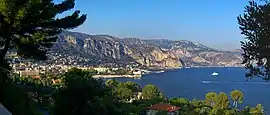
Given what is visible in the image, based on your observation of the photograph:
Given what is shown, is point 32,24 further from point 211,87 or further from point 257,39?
point 211,87

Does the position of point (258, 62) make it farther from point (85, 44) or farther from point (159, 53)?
point (159, 53)

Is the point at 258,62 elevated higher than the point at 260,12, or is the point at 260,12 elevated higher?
the point at 260,12

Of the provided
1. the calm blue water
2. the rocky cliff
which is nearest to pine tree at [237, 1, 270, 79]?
the calm blue water

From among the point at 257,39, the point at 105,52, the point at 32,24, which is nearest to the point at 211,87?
the point at 32,24

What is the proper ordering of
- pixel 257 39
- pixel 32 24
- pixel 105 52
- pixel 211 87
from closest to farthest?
pixel 257 39
pixel 32 24
pixel 211 87
pixel 105 52

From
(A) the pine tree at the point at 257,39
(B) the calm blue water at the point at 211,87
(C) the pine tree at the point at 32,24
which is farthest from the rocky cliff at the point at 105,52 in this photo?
(A) the pine tree at the point at 257,39

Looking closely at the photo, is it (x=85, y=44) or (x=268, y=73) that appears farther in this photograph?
(x=85, y=44)

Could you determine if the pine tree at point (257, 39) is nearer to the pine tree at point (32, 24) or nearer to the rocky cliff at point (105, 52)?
the pine tree at point (32, 24)

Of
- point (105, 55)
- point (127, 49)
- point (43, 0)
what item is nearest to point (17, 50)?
point (43, 0)
